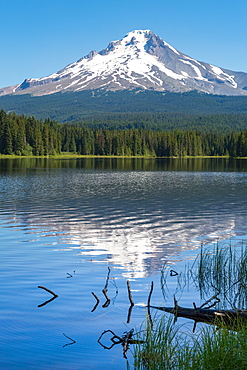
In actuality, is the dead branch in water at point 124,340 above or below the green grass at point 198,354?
below

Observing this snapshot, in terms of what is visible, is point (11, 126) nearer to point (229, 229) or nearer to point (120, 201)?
point (120, 201)

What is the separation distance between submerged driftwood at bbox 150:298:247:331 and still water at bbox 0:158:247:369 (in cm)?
118

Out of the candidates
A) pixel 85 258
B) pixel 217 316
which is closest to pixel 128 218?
pixel 85 258

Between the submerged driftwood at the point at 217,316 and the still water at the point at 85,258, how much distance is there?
1178mm

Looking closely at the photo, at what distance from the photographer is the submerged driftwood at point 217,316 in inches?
417

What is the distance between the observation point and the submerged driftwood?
417 inches

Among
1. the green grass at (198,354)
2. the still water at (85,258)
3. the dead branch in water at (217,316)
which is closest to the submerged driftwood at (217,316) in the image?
the dead branch in water at (217,316)

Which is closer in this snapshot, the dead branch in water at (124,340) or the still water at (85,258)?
the dead branch in water at (124,340)

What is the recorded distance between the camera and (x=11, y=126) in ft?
514

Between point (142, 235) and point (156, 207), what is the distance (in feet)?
41.3

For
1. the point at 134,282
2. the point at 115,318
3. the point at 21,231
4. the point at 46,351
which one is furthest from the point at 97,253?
the point at 46,351

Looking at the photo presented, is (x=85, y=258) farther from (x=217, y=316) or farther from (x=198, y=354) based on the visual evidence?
(x=198, y=354)

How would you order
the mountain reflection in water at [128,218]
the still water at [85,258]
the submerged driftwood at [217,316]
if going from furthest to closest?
the mountain reflection in water at [128,218] → the still water at [85,258] → the submerged driftwood at [217,316]

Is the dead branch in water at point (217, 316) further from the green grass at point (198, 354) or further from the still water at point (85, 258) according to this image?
the still water at point (85, 258)
